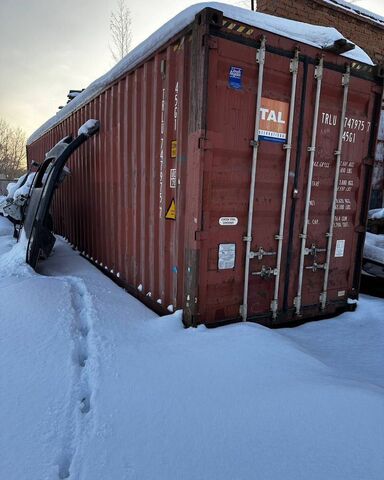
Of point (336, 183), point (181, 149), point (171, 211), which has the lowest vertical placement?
point (171, 211)

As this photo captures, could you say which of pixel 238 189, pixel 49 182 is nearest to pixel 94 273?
pixel 49 182

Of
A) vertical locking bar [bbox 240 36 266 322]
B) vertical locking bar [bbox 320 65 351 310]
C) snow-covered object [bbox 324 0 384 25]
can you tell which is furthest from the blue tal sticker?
snow-covered object [bbox 324 0 384 25]

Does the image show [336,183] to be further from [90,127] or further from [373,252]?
[90,127]

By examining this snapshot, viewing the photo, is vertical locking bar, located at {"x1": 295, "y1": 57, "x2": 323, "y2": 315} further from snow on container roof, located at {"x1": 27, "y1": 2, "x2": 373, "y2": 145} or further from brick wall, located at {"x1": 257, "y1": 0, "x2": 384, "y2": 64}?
brick wall, located at {"x1": 257, "y1": 0, "x2": 384, "y2": 64}

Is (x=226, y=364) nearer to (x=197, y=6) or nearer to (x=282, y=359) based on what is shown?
(x=282, y=359)

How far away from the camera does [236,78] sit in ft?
10.5

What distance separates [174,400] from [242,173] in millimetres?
2129

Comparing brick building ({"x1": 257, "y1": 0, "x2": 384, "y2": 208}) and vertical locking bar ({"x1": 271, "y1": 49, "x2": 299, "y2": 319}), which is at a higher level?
brick building ({"x1": 257, "y1": 0, "x2": 384, "y2": 208})

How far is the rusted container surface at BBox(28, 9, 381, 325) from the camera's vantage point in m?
3.21

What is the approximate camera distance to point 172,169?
3619 millimetres

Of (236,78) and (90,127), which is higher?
(236,78)

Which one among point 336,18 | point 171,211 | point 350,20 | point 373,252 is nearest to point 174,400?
point 171,211

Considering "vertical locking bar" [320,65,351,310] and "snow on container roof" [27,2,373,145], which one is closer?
"snow on container roof" [27,2,373,145]

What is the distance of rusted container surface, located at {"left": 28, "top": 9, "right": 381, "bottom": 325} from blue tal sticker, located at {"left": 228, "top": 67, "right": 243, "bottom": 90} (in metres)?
0.01
